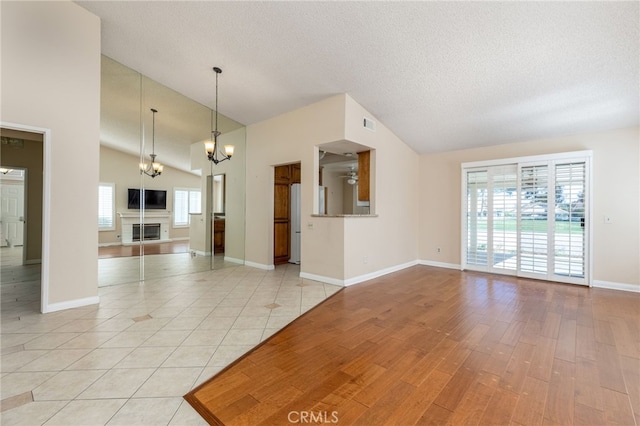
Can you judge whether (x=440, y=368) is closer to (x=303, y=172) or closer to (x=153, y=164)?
(x=303, y=172)

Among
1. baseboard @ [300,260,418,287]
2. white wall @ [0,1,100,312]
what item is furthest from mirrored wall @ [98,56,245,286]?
baseboard @ [300,260,418,287]

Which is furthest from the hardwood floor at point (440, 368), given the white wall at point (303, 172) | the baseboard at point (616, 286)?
the white wall at point (303, 172)

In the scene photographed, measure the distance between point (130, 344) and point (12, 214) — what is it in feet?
18.3

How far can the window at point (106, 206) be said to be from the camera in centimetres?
427

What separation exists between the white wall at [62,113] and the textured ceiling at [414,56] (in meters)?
0.48

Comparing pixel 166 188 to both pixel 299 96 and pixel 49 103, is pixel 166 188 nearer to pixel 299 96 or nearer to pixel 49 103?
pixel 49 103

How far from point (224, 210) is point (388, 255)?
12.8 ft

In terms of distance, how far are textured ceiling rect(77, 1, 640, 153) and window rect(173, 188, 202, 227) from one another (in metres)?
2.11

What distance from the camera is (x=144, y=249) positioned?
5207 mm

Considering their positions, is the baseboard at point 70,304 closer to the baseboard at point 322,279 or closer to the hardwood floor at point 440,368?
the hardwood floor at point 440,368

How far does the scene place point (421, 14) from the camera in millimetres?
2807

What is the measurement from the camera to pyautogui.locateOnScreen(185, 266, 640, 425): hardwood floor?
1.64 meters

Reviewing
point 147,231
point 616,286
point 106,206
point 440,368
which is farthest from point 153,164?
point 616,286

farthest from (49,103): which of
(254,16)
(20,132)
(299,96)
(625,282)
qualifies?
(625,282)
